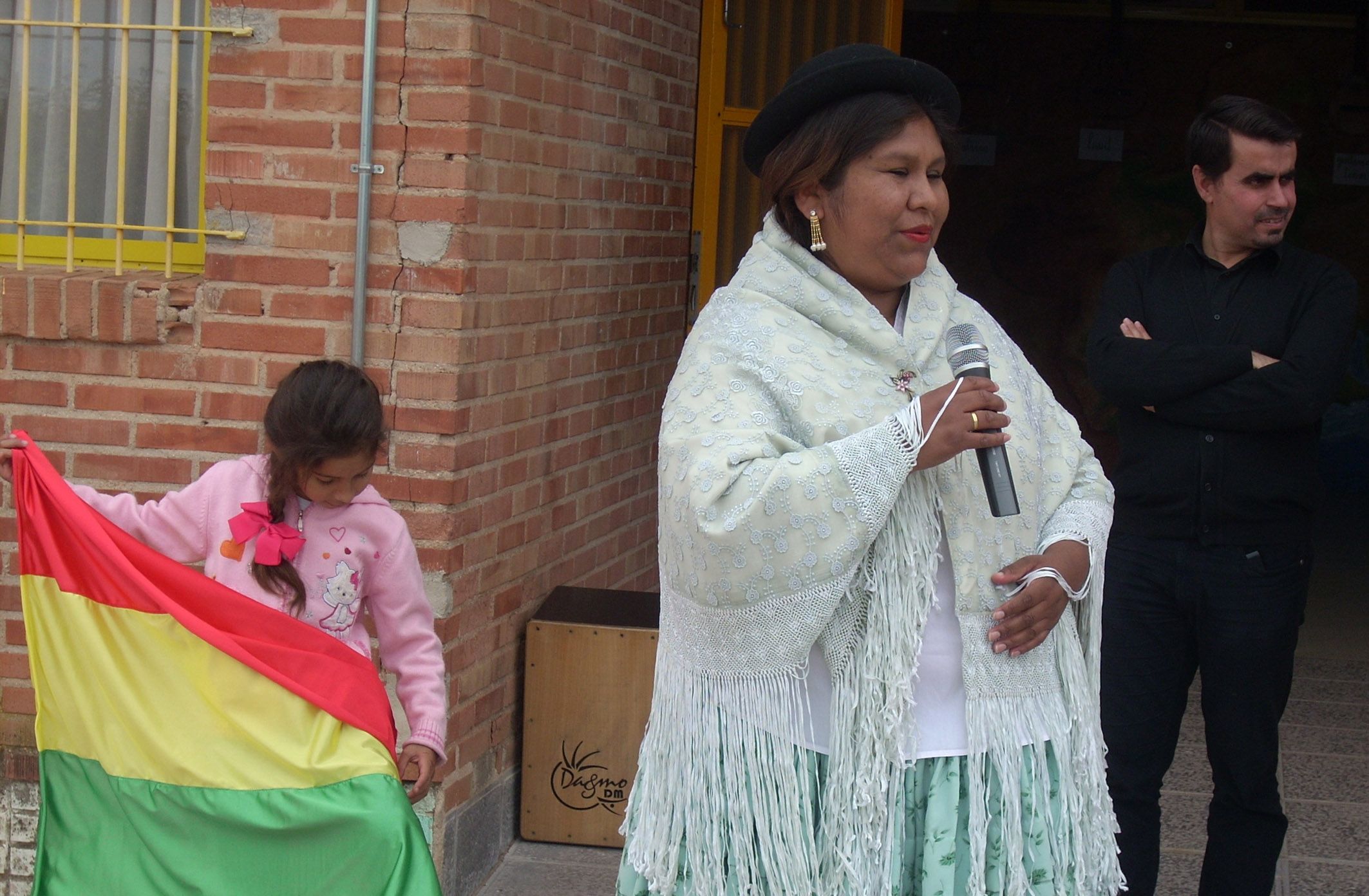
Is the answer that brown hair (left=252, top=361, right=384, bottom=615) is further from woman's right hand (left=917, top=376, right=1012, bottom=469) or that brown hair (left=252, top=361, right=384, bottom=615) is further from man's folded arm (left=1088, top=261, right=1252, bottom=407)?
man's folded arm (left=1088, top=261, right=1252, bottom=407)

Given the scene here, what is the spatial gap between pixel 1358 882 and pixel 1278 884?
0.26 m

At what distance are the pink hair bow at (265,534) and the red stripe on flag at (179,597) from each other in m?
0.09

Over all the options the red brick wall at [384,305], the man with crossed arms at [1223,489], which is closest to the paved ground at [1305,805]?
the red brick wall at [384,305]

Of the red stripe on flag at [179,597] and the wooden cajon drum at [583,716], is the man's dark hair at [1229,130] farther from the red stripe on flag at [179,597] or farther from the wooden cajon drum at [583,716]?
the red stripe on flag at [179,597]

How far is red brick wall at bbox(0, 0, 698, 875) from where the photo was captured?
3828 mm

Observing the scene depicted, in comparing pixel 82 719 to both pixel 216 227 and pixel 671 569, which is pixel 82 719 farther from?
pixel 216 227

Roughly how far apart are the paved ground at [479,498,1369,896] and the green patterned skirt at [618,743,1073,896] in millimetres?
2063

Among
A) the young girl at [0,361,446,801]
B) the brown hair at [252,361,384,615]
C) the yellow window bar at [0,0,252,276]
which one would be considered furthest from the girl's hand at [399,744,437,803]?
the yellow window bar at [0,0,252,276]

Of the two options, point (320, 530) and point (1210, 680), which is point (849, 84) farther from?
point (1210, 680)

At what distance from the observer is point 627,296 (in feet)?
16.9

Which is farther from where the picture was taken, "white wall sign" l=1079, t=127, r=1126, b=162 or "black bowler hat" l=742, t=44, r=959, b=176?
"white wall sign" l=1079, t=127, r=1126, b=162

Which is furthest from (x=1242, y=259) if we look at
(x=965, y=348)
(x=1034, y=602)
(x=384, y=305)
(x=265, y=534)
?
(x=265, y=534)

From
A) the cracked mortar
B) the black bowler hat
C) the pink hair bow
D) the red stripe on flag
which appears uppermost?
the black bowler hat

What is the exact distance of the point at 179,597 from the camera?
287 cm
